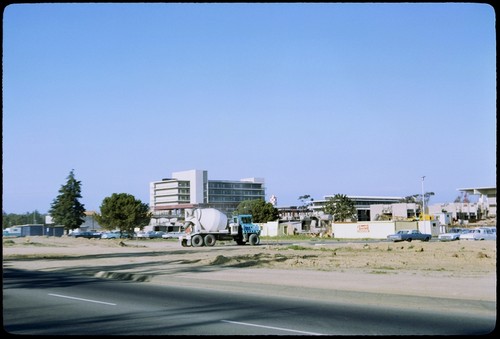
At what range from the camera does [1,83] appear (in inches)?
208

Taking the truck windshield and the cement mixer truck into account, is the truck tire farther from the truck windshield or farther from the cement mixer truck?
the truck windshield

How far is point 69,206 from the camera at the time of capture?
11306 cm

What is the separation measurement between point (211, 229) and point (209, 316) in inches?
1666

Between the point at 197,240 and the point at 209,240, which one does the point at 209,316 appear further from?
the point at 209,240

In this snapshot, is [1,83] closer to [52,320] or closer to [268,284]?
[52,320]

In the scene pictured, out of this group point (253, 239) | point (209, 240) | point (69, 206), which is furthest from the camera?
point (69, 206)

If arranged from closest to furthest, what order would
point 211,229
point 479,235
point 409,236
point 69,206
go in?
1. point 211,229
2. point 479,235
3. point 409,236
4. point 69,206

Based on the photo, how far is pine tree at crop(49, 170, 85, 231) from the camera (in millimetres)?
113062

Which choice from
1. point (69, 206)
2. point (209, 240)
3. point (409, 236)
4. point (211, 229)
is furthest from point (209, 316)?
point (69, 206)

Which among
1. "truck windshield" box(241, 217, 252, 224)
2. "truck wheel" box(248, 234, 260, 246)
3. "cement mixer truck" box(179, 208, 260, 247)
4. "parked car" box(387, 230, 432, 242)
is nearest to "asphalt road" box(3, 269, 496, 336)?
"cement mixer truck" box(179, 208, 260, 247)

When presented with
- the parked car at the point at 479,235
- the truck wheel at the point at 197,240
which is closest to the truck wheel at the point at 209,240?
the truck wheel at the point at 197,240

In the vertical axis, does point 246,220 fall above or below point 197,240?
above

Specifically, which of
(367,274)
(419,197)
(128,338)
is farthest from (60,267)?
(419,197)

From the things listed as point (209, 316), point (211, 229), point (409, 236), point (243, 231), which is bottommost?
point (209, 316)
